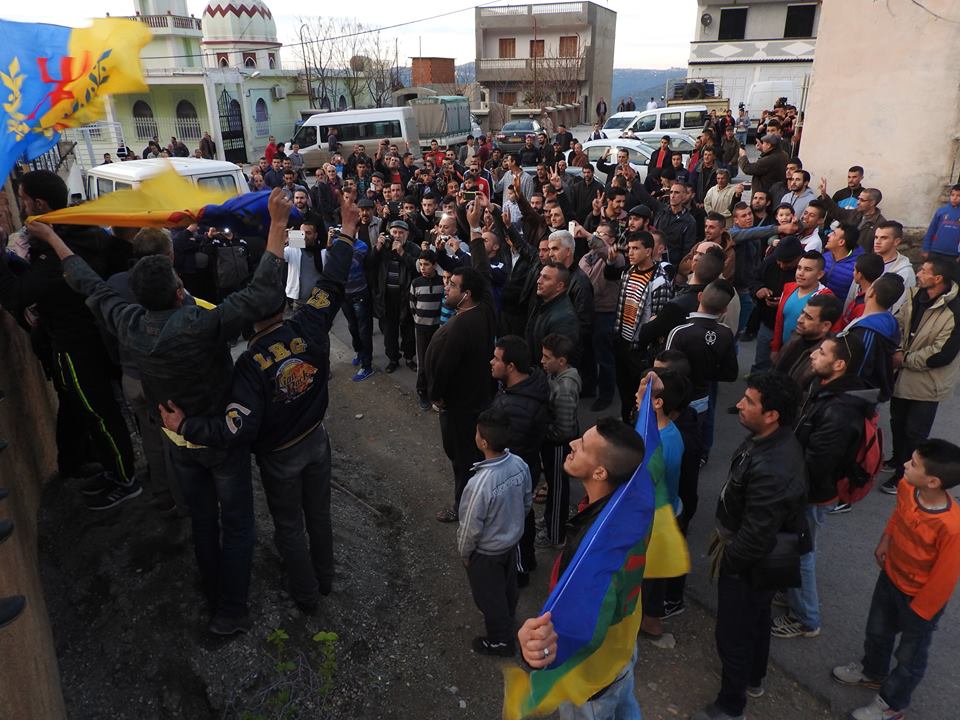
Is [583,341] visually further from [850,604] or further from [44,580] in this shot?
[44,580]

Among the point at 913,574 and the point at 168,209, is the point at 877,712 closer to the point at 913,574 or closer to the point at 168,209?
the point at 913,574

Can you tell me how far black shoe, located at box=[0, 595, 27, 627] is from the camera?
5.76 feet

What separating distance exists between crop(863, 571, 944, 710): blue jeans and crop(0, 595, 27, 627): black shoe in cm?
362

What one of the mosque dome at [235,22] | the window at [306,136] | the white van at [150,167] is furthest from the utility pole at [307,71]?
the white van at [150,167]

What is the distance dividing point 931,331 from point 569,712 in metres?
4.01

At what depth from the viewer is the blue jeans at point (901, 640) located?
3244mm

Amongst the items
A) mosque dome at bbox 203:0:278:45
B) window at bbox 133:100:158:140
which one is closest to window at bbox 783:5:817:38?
mosque dome at bbox 203:0:278:45

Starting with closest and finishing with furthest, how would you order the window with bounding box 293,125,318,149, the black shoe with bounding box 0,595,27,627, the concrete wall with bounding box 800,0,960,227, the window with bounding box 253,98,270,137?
the black shoe with bounding box 0,595,27,627, the concrete wall with bounding box 800,0,960,227, the window with bounding box 293,125,318,149, the window with bounding box 253,98,270,137

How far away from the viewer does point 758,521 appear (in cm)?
306

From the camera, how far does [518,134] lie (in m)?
24.0

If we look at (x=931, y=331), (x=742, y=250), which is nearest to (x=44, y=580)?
(x=931, y=331)

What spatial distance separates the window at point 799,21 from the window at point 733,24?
220cm

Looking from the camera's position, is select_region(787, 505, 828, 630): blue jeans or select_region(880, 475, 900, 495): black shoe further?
select_region(880, 475, 900, 495): black shoe

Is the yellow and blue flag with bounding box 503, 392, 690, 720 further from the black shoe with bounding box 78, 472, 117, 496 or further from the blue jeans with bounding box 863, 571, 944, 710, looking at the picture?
the black shoe with bounding box 78, 472, 117, 496
